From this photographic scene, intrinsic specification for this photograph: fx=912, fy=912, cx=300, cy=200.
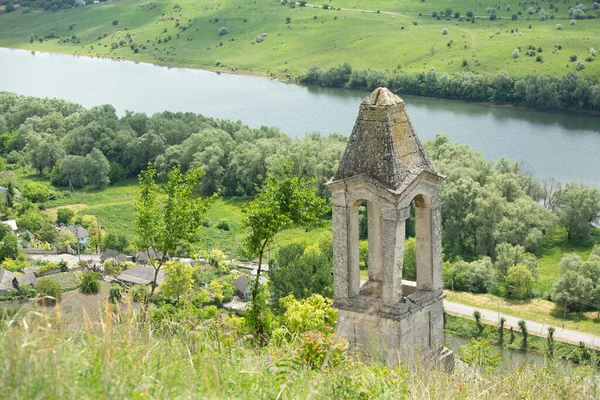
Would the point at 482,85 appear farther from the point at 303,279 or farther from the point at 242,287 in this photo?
the point at 303,279

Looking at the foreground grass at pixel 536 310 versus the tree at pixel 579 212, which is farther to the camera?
the tree at pixel 579 212

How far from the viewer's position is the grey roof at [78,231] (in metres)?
55.8

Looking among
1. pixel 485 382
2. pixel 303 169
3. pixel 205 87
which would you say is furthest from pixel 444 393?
pixel 205 87

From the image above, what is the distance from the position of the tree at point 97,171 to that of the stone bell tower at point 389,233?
57155 millimetres

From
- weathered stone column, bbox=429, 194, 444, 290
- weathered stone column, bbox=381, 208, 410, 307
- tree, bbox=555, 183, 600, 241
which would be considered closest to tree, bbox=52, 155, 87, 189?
tree, bbox=555, 183, 600, 241

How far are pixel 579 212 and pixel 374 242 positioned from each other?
40710 millimetres

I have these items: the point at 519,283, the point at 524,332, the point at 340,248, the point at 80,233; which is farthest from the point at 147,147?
the point at 340,248

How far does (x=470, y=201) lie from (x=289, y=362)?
44.1 meters

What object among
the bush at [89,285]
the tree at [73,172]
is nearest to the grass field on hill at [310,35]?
the tree at [73,172]

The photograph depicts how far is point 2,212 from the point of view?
60438mm

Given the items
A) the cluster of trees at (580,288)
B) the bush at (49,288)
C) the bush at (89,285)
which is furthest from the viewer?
the bush at (89,285)

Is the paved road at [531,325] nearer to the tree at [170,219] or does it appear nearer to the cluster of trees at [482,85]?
the tree at [170,219]

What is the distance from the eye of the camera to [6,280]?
145 feet

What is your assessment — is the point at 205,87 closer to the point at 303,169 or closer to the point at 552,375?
the point at 303,169
